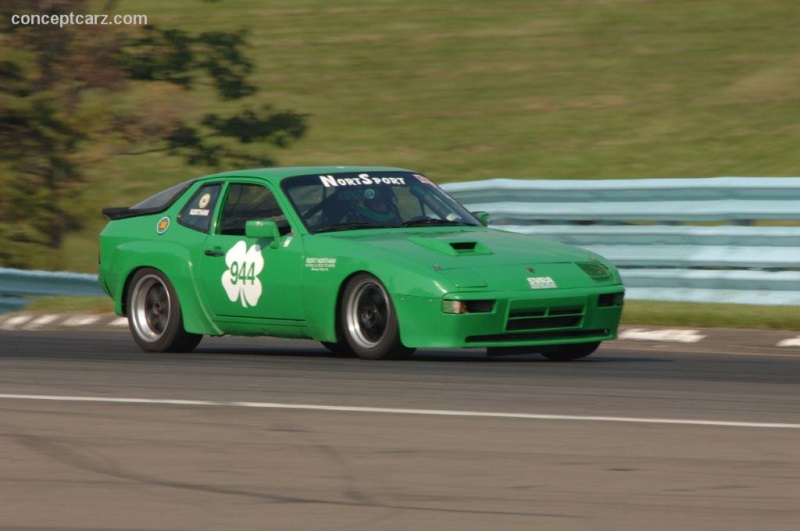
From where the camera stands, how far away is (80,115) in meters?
20.7

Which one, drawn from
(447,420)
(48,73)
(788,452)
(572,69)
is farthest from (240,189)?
(572,69)

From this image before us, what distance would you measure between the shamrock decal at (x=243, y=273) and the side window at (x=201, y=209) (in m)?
0.48

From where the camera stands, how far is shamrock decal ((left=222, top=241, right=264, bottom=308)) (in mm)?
10906

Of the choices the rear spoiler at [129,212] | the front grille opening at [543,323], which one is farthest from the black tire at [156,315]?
the front grille opening at [543,323]

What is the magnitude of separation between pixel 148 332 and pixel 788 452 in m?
6.12

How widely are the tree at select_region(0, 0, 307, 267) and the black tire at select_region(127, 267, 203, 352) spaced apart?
8641 millimetres

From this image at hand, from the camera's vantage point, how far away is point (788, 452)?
6.59m

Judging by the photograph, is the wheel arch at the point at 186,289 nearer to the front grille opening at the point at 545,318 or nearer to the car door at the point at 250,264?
the car door at the point at 250,264

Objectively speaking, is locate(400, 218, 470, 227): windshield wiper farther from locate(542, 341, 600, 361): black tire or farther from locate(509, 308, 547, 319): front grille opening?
locate(509, 308, 547, 319): front grille opening

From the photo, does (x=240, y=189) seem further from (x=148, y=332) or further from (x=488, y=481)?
(x=488, y=481)

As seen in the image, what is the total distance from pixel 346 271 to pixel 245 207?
1.44 metres

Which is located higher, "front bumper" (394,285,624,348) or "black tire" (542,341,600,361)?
"front bumper" (394,285,624,348)

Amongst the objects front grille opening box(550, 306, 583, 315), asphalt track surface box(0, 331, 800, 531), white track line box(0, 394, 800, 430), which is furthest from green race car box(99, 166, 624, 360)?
white track line box(0, 394, 800, 430)

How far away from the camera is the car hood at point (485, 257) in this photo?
991 cm
